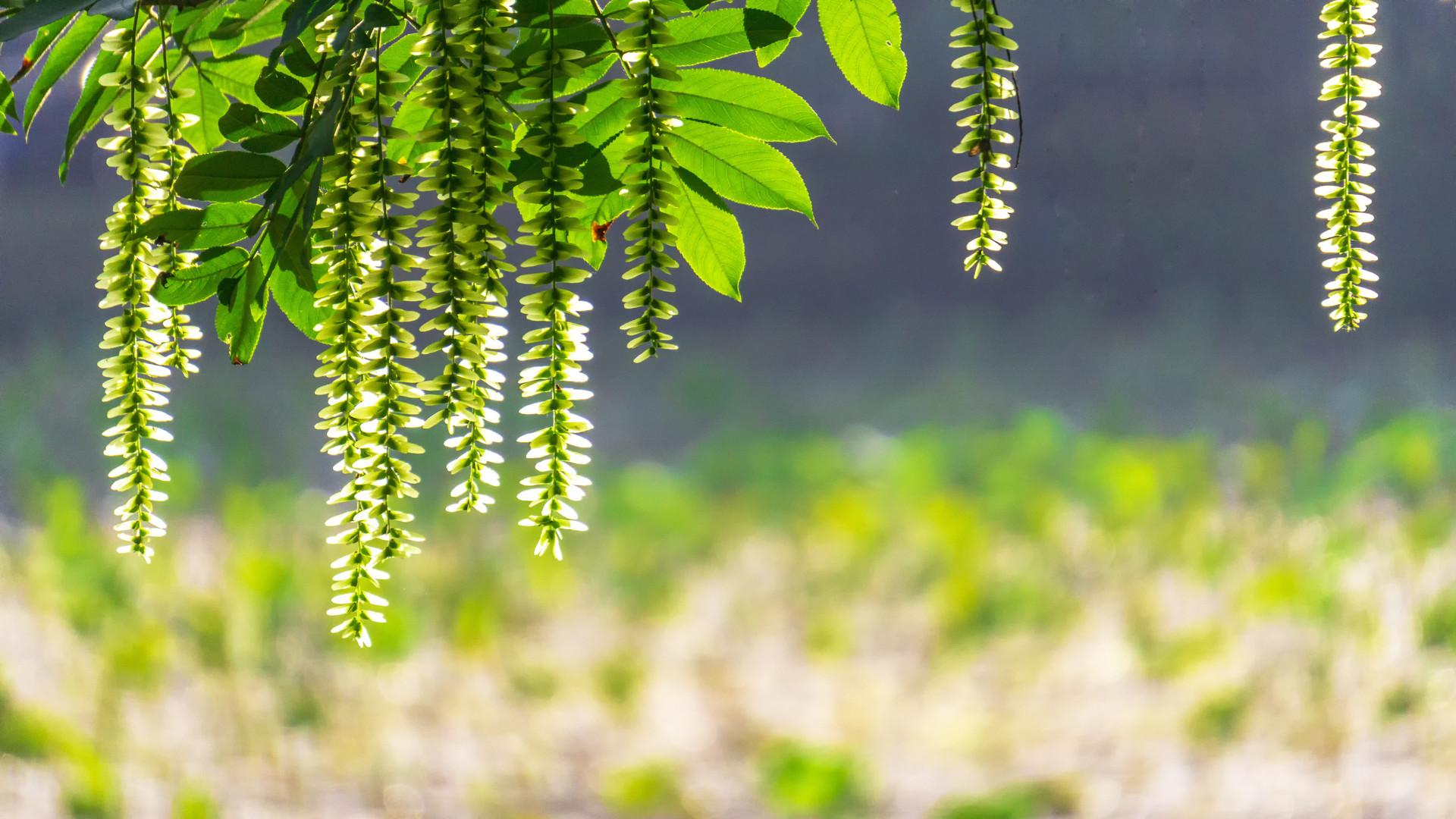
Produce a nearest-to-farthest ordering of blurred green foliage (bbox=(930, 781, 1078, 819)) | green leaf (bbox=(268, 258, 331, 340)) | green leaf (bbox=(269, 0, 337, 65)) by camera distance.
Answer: green leaf (bbox=(269, 0, 337, 65)), green leaf (bbox=(268, 258, 331, 340)), blurred green foliage (bbox=(930, 781, 1078, 819))

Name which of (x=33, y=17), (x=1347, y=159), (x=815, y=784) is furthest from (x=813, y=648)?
(x=33, y=17)

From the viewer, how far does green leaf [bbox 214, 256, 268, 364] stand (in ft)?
1.05

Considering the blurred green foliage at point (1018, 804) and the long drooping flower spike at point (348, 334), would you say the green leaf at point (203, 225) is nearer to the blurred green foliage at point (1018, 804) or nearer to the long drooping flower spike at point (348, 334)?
the long drooping flower spike at point (348, 334)

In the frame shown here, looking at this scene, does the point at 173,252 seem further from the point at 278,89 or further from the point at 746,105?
the point at 746,105

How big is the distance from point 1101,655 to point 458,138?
147 cm

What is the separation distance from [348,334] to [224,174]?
0.18 ft

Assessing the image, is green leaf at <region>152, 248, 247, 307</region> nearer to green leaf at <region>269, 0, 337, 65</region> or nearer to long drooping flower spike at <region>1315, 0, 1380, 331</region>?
green leaf at <region>269, 0, 337, 65</region>

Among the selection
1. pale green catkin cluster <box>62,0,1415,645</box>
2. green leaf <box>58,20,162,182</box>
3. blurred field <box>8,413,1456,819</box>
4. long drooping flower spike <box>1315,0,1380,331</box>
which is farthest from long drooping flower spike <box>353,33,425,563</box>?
blurred field <box>8,413,1456,819</box>

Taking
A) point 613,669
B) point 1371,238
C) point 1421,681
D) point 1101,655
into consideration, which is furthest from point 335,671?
point 1371,238

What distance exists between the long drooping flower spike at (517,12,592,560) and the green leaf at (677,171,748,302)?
0.20 feet

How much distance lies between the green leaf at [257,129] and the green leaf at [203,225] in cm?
2

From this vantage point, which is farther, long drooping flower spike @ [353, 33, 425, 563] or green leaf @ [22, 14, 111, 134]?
green leaf @ [22, 14, 111, 134]

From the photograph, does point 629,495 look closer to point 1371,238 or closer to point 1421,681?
point 1421,681

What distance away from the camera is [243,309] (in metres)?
0.32
